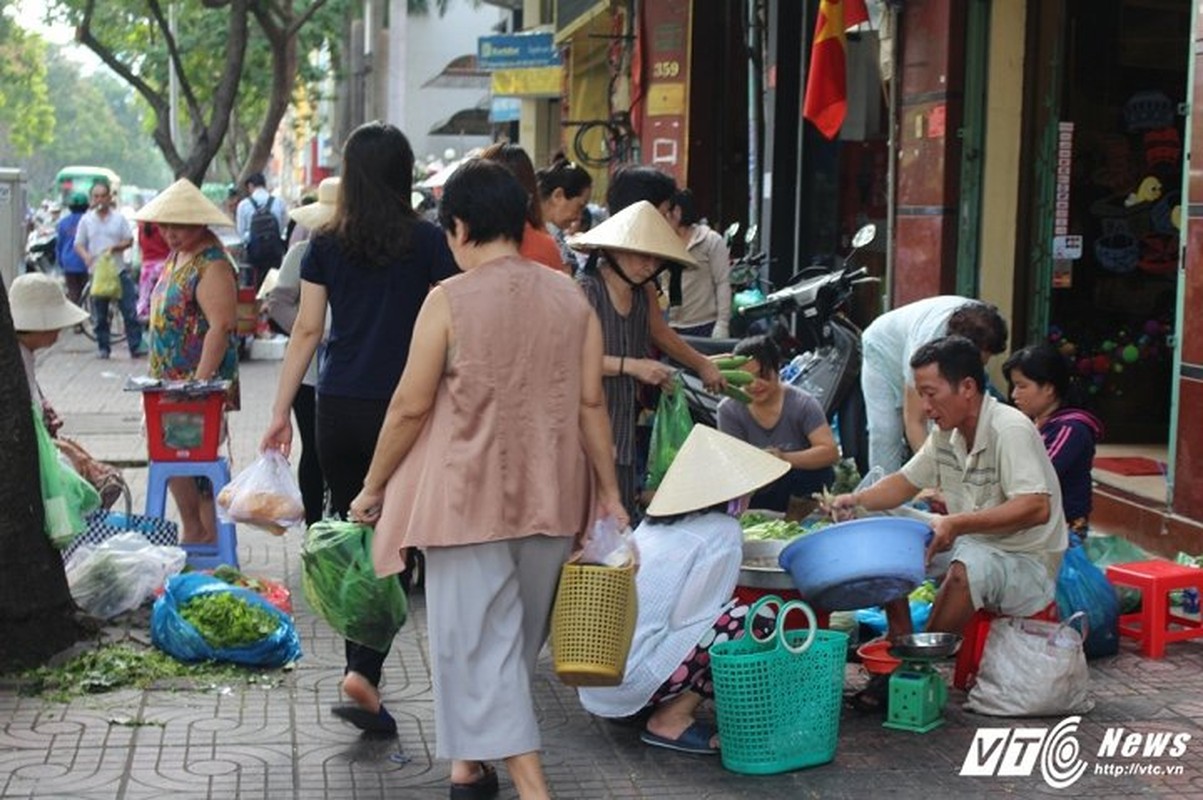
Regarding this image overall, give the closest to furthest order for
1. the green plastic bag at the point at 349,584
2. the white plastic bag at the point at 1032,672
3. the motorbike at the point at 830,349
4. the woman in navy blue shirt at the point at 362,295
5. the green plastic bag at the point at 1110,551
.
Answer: the green plastic bag at the point at 349,584 → the white plastic bag at the point at 1032,672 → the woman in navy blue shirt at the point at 362,295 → the green plastic bag at the point at 1110,551 → the motorbike at the point at 830,349

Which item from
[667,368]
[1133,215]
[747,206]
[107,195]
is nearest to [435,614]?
[667,368]

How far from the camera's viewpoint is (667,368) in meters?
6.46

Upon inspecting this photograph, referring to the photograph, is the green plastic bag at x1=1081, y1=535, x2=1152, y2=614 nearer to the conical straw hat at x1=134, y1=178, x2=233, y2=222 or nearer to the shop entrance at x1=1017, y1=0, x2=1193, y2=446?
the shop entrance at x1=1017, y1=0, x2=1193, y2=446

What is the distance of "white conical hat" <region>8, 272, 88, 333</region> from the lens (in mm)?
7508

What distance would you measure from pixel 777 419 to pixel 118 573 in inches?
103

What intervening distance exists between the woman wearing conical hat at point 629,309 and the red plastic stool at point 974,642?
124 cm

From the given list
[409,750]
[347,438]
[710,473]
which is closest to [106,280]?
[347,438]

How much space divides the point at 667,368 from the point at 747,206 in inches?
434

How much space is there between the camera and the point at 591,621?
191 inches

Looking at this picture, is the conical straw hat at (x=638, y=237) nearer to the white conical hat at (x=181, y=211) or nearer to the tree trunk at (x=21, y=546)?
the tree trunk at (x=21, y=546)

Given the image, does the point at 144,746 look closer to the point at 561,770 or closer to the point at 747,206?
the point at 561,770

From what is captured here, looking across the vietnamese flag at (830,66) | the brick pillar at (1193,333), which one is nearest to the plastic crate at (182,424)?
the brick pillar at (1193,333)

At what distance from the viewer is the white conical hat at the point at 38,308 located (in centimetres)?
751

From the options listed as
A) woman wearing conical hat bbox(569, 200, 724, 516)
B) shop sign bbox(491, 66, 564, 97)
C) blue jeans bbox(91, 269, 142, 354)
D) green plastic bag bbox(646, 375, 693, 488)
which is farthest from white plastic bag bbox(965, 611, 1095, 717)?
shop sign bbox(491, 66, 564, 97)
